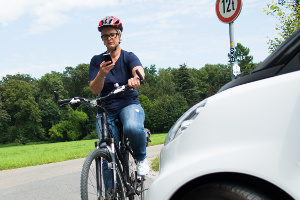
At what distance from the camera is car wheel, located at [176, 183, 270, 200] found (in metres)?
1.41

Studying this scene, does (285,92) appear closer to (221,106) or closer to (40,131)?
(221,106)

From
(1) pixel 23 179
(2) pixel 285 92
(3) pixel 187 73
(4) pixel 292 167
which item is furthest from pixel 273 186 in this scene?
(3) pixel 187 73

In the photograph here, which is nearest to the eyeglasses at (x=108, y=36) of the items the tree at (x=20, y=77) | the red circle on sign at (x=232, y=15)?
the red circle on sign at (x=232, y=15)

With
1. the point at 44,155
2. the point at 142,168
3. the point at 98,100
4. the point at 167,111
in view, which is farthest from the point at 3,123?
the point at 98,100

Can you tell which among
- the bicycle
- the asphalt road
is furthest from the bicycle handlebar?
the asphalt road

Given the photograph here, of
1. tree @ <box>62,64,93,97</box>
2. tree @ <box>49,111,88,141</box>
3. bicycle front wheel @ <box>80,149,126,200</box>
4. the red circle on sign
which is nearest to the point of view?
bicycle front wheel @ <box>80,149,126,200</box>

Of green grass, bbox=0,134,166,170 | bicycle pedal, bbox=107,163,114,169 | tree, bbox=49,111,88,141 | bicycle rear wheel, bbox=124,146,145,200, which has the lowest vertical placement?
tree, bbox=49,111,88,141

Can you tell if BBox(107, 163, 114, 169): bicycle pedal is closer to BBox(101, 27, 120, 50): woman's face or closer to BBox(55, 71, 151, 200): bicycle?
BBox(55, 71, 151, 200): bicycle

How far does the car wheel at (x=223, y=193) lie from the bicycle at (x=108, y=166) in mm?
1236

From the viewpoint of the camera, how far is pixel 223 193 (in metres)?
1.45

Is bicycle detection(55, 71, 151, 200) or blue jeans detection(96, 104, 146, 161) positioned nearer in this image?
bicycle detection(55, 71, 151, 200)

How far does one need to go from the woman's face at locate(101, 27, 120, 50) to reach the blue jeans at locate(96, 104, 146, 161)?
67cm

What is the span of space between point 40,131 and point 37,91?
9.22 metres

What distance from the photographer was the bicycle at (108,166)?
265cm
